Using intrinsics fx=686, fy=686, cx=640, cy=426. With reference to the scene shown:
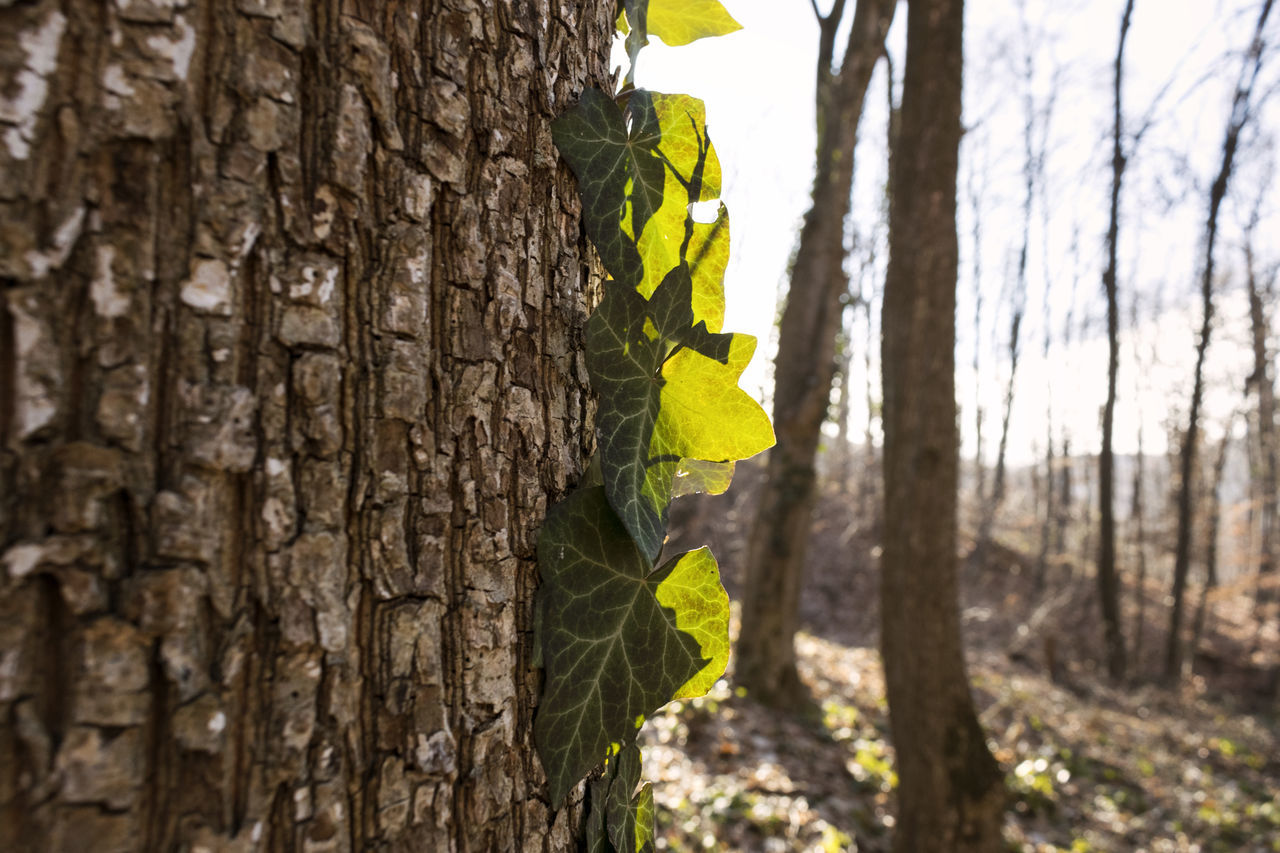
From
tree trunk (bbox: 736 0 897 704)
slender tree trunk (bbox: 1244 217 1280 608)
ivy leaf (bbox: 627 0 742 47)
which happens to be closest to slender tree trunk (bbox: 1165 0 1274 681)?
slender tree trunk (bbox: 1244 217 1280 608)

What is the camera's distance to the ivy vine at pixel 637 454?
2.21ft

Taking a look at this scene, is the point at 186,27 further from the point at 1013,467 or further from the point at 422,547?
the point at 1013,467

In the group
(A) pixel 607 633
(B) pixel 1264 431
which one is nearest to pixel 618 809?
(A) pixel 607 633

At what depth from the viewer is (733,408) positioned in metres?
0.75

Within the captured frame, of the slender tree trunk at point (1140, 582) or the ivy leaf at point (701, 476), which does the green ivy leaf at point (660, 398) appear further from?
the slender tree trunk at point (1140, 582)

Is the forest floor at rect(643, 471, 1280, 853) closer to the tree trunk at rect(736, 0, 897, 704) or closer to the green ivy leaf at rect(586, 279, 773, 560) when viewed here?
the tree trunk at rect(736, 0, 897, 704)

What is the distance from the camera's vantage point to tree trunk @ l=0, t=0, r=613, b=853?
0.41m

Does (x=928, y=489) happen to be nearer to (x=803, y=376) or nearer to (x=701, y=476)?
(x=701, y=476)

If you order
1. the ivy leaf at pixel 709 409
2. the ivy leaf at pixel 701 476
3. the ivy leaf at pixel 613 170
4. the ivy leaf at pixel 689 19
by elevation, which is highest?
the ivy leaf at pixel 689 19

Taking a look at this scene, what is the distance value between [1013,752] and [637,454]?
608cm

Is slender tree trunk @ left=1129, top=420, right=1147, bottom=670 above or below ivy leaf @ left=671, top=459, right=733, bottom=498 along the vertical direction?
below

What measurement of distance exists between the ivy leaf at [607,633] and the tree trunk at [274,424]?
3 cm

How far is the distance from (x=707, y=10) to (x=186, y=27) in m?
0.65

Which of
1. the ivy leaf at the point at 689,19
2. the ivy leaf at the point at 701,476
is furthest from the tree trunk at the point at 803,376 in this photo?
the ivy leaf at the point at 701,476
